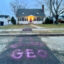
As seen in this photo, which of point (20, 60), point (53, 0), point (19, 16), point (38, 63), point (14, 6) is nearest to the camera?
point (38, 63)

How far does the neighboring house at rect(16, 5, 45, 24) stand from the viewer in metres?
50.1

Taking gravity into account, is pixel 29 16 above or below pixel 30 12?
below

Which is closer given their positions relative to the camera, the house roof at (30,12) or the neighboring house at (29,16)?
the neighboring house at (29,16)

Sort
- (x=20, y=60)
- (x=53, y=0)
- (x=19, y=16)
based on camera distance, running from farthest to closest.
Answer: (x=19, y=16), (x=53, y=0), (x=20, y=60)

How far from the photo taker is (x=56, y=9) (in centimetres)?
3838

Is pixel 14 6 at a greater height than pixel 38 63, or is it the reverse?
pixel 14 6

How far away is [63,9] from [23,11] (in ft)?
54.8

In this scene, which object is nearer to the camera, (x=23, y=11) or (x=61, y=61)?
(x=61, y=61)

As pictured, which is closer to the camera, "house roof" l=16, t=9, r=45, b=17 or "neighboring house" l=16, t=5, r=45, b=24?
"neighboring house" l=16, t=5, r=45, b=24

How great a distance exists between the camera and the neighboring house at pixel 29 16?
50.1 meters

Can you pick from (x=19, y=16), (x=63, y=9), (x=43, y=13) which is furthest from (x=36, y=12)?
(x=63, y=9)

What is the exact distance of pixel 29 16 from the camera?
5050cm

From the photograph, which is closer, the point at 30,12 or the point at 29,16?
the point at 29,16

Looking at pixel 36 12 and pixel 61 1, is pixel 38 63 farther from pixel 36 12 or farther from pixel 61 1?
pixel 36 12
